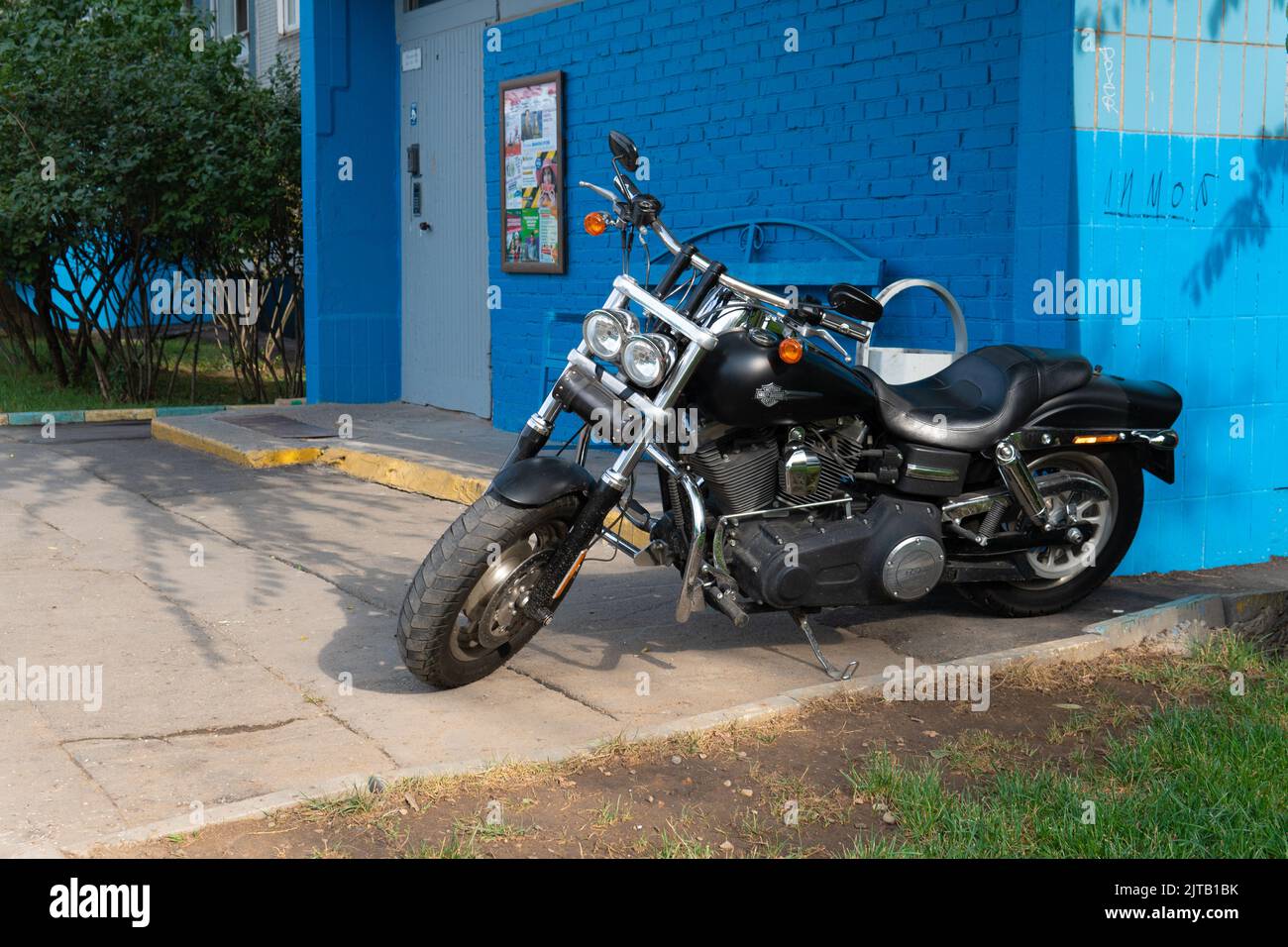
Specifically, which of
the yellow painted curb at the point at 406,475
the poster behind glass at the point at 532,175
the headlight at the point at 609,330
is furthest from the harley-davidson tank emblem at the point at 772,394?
the poster behind glass at the point at 532,175

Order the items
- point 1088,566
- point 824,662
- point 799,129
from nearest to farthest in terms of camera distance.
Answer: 1. point 824,662
2. point 1088,566
3. point 799,129

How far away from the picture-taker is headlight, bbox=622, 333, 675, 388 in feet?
15.4

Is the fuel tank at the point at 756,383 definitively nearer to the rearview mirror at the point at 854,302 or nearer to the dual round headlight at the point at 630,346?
the dual round headlight at the point at 630,346

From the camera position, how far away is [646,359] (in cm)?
472

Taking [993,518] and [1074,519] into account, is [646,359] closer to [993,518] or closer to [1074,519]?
[993,518]

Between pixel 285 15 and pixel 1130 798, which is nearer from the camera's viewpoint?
pixel 1130 798

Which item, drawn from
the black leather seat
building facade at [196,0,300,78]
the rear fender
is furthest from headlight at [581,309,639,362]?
building facade at [196,0,300,78]

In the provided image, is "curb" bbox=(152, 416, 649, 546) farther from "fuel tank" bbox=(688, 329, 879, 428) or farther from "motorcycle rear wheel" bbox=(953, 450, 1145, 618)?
"fuel tank" bbox=(688, 329, 879, 428)

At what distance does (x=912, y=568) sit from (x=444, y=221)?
7709 millimetres

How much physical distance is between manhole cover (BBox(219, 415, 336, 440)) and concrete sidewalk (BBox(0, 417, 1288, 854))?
2.15m

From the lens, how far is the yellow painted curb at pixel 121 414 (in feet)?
41.1

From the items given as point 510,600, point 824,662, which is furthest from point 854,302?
point 510,600
